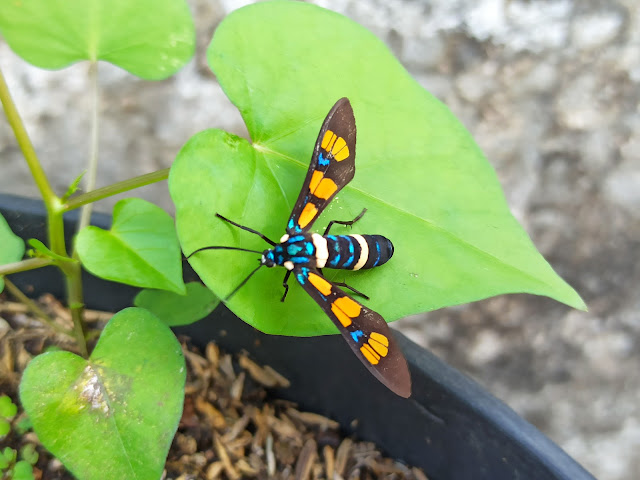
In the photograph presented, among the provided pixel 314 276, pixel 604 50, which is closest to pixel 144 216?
pixel 314 276

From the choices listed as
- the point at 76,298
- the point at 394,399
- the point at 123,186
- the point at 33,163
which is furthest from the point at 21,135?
the point at 394,399

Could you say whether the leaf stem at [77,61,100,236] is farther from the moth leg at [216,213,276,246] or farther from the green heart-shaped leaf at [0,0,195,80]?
the moth leg at [216,213,276,246]

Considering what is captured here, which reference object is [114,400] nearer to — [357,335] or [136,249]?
[136,249]

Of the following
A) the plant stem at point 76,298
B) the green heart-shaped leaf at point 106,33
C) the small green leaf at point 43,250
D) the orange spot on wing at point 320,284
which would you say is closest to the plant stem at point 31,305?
the plant stem at point 76,298

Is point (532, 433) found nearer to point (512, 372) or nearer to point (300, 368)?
point (300, 368)

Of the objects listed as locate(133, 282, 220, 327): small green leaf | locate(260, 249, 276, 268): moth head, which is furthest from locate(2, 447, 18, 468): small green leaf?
locate(260, 249, 276, 268): moth head

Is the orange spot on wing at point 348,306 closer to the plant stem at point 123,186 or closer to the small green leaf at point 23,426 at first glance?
the plant stem at point 123,186

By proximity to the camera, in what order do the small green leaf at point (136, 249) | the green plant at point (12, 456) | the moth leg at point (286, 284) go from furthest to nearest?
the green plant at point (12, 456)
the moth leg at point (286, 284)
the small green leaf at point (136, 249)
